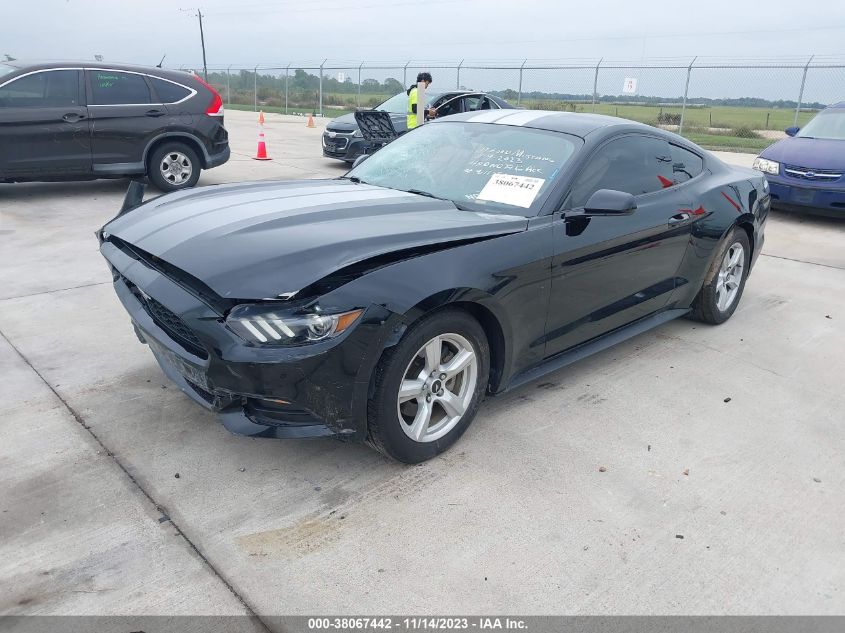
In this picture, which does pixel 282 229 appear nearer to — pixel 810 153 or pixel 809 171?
pixel 809 171

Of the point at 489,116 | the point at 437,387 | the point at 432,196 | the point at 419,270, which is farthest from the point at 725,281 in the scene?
the point at 419,270

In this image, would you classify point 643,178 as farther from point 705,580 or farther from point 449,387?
point 705,580

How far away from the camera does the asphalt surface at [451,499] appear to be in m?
2.46

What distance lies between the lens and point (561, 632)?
231 cm

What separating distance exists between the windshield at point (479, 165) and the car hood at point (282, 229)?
0.56 ft

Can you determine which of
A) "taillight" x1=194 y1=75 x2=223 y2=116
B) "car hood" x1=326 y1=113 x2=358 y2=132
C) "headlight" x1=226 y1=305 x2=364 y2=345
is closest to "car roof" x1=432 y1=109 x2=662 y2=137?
"headlight" x1=226 y1=305 x2=364 y2=345

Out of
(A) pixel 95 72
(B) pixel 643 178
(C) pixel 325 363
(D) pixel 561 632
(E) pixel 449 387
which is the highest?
(A) pixel 95 72

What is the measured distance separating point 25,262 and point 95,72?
3.65 m

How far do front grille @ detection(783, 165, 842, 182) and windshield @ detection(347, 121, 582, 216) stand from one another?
21.3 feet

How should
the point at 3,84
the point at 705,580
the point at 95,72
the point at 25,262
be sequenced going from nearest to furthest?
the point at 705,580 → the point at 25,262 → the point at 3,84 → the point at 95,72

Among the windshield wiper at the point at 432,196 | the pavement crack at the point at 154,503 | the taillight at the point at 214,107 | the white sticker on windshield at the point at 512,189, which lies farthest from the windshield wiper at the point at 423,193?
the taillight at the point at 214,107

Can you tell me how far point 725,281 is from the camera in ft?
17.1

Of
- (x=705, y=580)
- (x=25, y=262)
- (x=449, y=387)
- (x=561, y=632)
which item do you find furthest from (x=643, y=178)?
(x=25, y=262)

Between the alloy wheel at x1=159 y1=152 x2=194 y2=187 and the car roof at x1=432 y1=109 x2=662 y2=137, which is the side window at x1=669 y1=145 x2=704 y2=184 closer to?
the car roof at x1=432 y1=109 x2=662 y2=137
